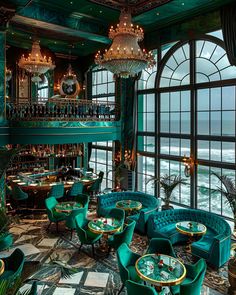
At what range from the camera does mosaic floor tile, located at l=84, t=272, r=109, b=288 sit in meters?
6.55

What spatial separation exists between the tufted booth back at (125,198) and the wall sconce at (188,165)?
63.5 inches

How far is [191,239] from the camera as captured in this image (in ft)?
28.0

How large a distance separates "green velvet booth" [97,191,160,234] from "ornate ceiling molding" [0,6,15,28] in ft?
23.6

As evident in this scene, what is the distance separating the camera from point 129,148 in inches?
528

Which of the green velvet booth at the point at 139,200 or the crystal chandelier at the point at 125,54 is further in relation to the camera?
the green velvet booth at the point at 139,200

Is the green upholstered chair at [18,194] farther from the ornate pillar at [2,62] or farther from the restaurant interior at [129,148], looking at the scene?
the ornate pillar at [2,62]

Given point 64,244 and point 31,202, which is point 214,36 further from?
point 31,202

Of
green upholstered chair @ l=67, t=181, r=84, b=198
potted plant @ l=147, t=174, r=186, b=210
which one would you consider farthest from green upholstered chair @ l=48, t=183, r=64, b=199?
potted plant @ l=147, t=174, r=186, b=210

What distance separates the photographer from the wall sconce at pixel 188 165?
Result: 34.7 ft

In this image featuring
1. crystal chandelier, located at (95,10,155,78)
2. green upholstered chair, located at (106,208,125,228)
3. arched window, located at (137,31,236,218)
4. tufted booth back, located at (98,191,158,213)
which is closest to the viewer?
crystal chandelier, located at (95,10,155,78)

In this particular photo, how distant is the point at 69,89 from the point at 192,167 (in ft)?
30.4

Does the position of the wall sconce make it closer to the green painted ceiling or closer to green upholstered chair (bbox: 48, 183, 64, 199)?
green upholstered chair (bbox: 48, 183, 64, 199)

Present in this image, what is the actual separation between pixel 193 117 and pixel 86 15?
5971 millimetres

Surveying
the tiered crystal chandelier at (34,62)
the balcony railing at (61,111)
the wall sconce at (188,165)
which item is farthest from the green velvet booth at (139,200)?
the tiered crystal chandelier at (34,62)
